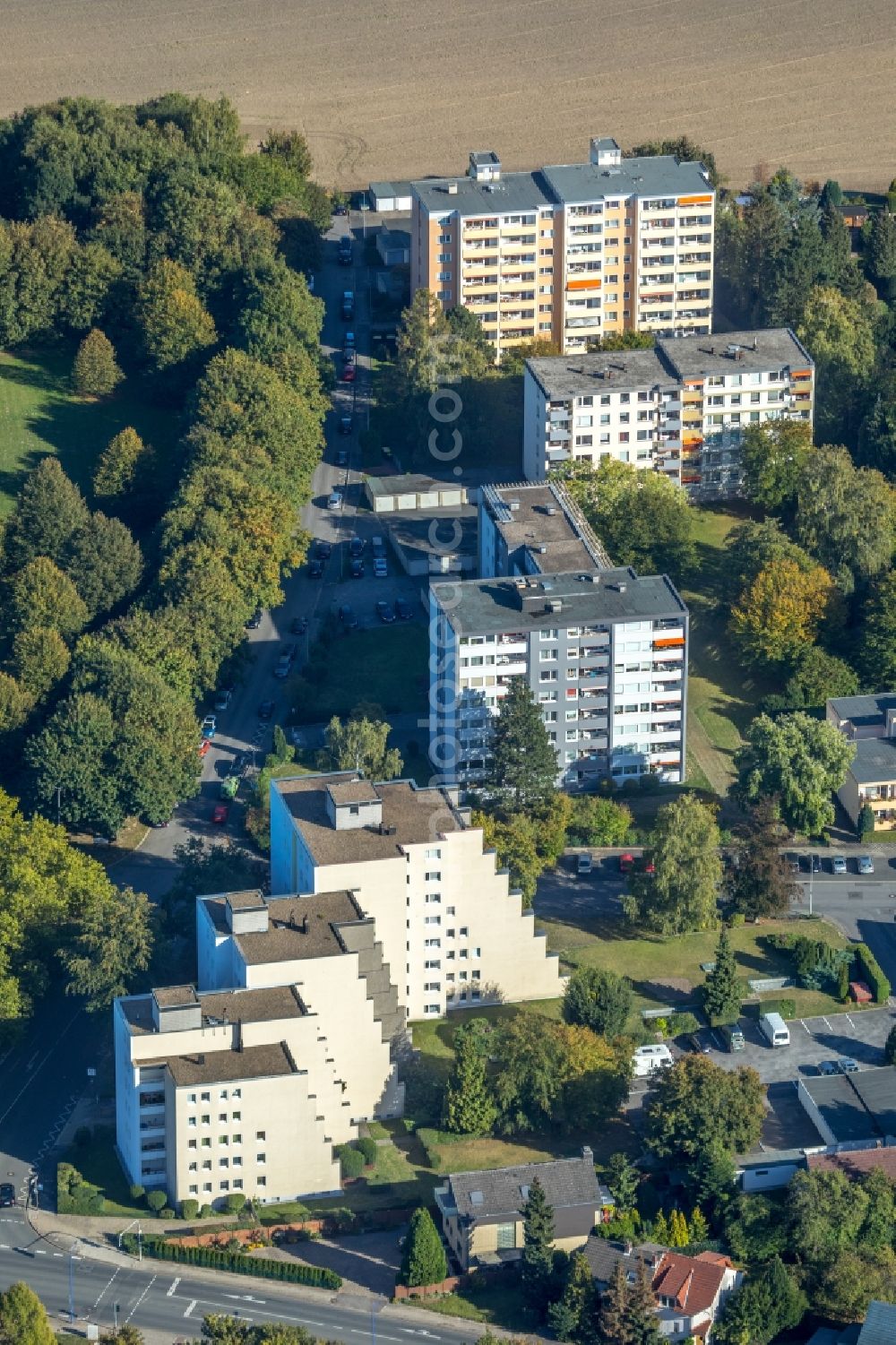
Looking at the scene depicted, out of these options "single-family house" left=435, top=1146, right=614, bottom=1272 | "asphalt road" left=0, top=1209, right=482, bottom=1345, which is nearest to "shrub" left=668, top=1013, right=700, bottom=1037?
"single-family house" left=435, top=1146, right=614, bottom=1272

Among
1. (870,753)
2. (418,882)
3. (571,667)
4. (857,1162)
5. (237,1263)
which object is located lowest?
(237,1263)

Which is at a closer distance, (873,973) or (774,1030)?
(774,1030)

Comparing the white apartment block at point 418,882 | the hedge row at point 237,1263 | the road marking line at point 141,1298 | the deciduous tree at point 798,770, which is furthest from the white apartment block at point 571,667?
the road marking line at point 141,1298

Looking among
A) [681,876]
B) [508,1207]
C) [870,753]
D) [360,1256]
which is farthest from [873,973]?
[360,1256]

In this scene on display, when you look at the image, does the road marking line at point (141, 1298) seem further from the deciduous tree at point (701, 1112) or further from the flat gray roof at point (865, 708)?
the flat gray roof at point (865, 708)

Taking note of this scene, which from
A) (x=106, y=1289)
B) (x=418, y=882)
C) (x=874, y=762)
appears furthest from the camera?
(x=874, y=762)

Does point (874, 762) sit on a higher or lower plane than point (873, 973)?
higher

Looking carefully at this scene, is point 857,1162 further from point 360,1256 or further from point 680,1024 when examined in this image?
point 360,1256
